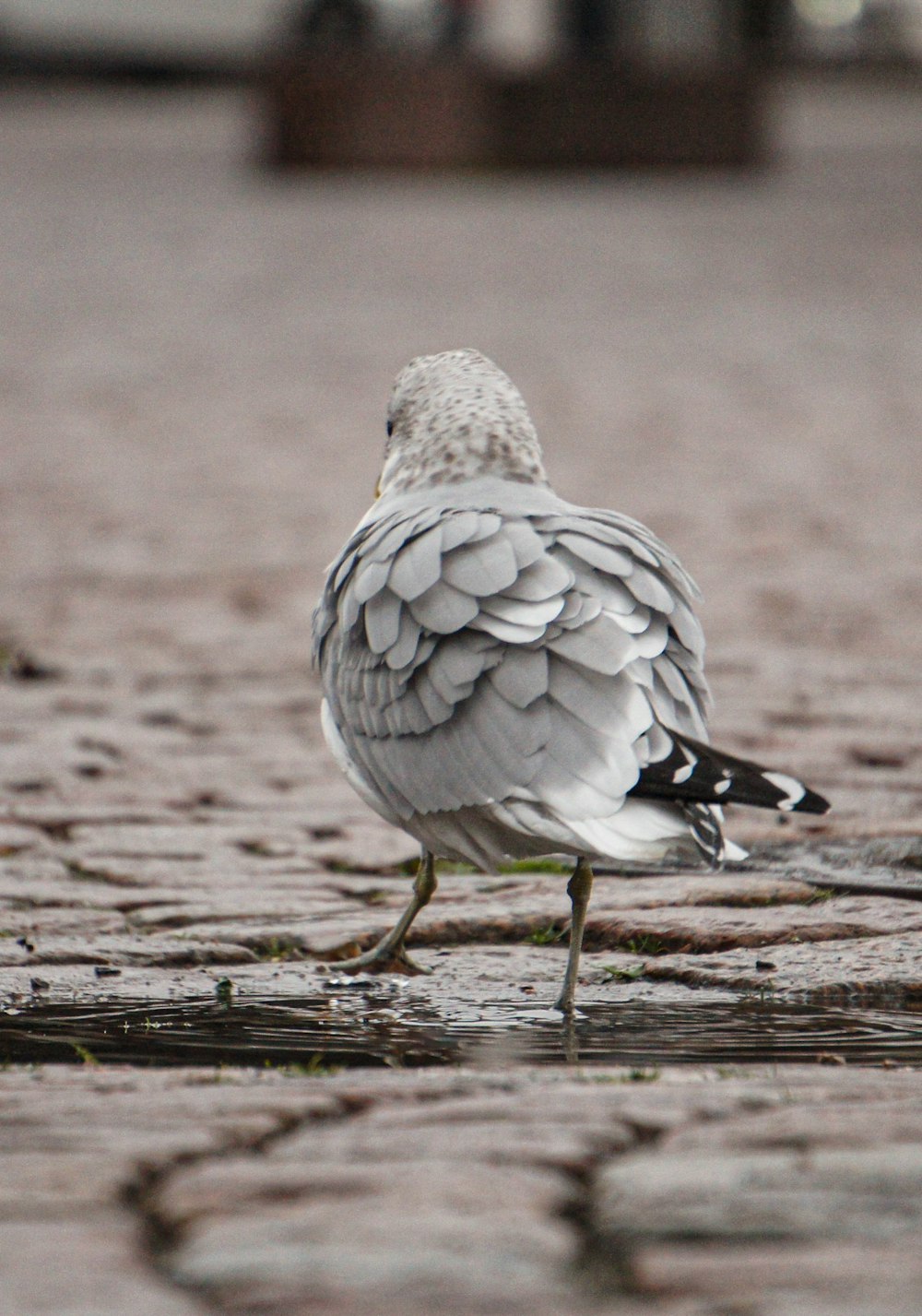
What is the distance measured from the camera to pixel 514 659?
115 inches

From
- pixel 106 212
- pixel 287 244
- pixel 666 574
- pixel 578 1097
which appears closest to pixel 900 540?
pixel 666 574

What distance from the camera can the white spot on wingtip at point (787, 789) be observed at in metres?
2.71

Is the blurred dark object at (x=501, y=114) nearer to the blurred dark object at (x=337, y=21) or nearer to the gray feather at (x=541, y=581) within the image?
the blurred dark object at (x=337, y=21)

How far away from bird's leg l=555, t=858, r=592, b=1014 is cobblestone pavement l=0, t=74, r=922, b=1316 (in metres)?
0.12

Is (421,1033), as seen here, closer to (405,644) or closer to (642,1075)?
(642,1075)

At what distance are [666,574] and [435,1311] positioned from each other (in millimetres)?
1516

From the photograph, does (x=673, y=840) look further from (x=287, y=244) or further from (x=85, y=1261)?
(x=287, y=244)

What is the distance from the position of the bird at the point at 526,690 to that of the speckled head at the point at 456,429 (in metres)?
0.07

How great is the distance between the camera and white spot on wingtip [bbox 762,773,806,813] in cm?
271

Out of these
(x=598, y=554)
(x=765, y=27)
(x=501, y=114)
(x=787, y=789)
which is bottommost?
(x=787, y=789)

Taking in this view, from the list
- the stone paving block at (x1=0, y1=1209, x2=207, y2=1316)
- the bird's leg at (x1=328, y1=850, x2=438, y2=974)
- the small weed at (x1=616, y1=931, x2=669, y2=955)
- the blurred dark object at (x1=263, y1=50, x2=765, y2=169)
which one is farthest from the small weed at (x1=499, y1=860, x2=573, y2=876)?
the blurred dark object at (x1=263, y1=50, x2=765, y2=169)

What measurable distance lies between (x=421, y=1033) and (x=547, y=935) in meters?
0.74

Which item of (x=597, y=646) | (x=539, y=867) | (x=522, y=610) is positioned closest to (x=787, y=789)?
(x=597, y=646)

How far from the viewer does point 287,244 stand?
18438mm
